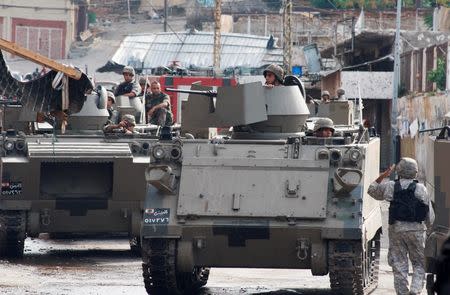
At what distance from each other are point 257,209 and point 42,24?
55.3 metres

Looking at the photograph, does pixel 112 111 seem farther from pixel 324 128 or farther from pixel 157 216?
pixel 157 216

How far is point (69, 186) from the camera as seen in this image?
18172mm

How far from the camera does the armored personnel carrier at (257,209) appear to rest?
13852 millimetres

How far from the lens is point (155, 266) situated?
45.8 ft

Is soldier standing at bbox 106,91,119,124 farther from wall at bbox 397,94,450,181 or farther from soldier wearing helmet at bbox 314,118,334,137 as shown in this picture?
wall at bbox 397,94,450,181

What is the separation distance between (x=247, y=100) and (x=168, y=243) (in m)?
2.12

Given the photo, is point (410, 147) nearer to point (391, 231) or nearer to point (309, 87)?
point (309, 87)

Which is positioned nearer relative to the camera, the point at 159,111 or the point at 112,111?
the point at 112,111

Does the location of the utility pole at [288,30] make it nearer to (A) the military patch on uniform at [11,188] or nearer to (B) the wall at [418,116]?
(B) the wall at [418,116]

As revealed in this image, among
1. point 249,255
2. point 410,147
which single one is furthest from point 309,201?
point 410,147

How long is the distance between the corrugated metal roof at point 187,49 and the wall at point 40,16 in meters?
6.62

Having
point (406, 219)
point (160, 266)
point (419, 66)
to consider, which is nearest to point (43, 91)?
point (160, 266)

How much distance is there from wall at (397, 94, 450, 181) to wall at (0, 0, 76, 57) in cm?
2802

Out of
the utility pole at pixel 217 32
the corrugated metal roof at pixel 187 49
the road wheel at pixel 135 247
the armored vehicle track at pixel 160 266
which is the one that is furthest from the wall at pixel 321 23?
the armored vehicle track at pixel 160 266
